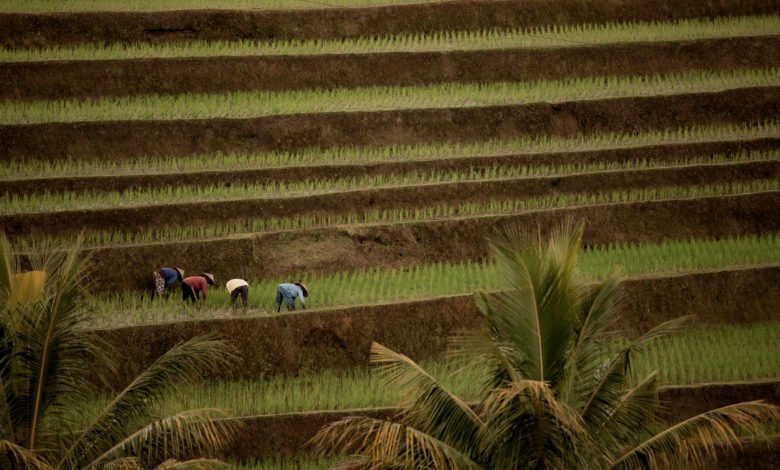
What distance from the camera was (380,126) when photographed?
1670cm

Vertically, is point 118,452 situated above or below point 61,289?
below

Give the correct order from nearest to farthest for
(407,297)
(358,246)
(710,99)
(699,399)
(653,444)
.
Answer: (653,444) < (699,399) < (407,297) < (358,246) < (710,99)

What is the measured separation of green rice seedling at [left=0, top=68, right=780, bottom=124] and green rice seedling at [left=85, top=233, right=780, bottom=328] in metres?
3.17

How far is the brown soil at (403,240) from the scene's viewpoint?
45.1ft

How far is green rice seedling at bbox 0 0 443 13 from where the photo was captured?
18688mm

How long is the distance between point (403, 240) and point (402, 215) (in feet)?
1.89

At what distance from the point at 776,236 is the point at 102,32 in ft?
28.7

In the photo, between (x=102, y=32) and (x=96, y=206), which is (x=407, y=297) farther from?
(x=102, y=32)

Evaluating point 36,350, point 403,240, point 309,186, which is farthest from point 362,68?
point 36,350

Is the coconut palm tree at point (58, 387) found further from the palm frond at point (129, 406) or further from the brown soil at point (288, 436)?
the brown soil at point (288, 436)

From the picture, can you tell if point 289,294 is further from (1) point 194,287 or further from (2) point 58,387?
(2) point 58,387

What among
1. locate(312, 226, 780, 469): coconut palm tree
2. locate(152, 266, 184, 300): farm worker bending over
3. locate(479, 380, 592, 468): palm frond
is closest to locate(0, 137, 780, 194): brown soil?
locate(152, 266, 184, 300): farm worker bending over

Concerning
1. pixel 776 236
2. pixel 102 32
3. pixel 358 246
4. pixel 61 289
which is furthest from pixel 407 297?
pixel 102 32

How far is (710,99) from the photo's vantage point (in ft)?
57.1
